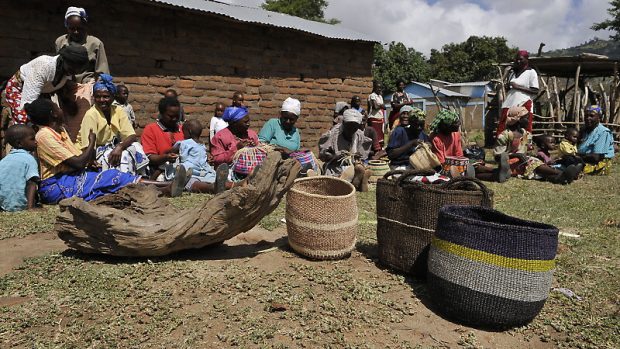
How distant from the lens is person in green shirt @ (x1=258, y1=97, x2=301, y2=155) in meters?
6.61

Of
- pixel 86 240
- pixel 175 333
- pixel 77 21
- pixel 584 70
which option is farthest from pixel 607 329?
pixel 584 70

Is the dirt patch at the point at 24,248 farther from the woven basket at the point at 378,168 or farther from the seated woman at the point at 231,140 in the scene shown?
the woven basket at the point at 378,168

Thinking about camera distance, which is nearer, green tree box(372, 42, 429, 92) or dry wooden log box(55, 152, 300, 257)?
dry wooden log box(55, 152, 300, 257)

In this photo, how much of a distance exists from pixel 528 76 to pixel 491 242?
24.0 ft

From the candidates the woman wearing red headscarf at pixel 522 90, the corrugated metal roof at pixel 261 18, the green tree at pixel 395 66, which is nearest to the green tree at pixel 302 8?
the green tree at pixel 395 66

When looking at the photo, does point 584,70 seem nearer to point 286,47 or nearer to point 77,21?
point 286,47

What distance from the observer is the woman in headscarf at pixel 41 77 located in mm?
5234

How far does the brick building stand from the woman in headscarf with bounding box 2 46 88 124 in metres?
1.25

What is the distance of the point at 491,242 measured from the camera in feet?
7.98

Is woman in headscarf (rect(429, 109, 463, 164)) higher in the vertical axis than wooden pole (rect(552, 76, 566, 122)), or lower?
lower

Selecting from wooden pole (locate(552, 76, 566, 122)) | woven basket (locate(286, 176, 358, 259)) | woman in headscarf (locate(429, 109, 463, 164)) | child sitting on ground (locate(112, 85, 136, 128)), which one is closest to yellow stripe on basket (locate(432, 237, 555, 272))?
woven basket (locate(286, 176, 358, 259))

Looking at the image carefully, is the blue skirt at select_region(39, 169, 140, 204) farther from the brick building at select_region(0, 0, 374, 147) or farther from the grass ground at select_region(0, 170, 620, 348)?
the brick building at select_region(0, 0, 374, 147)

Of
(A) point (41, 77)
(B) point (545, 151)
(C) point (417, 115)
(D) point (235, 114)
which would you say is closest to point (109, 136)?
(A) point (41, 77)

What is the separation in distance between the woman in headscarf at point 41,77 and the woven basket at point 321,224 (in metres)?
3.52
